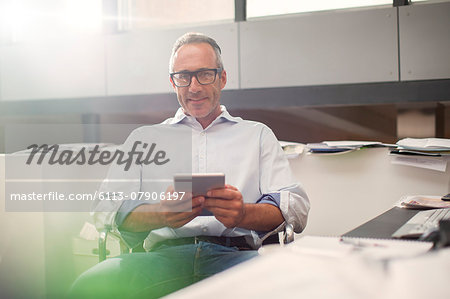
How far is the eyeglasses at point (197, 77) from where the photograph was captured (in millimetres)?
1711

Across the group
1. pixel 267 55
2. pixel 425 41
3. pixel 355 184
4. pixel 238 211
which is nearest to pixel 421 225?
pixel 238 211

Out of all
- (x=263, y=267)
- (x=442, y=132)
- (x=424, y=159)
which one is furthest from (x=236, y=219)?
(x=442, y=132)

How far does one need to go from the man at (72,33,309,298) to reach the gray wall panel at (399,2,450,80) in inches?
65.8

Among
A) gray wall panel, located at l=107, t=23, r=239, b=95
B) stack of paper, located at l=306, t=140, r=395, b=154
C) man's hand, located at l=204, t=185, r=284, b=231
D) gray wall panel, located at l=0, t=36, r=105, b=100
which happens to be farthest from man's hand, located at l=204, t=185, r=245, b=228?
gray wall panel, located at l=0, t=36, r=105, b=100

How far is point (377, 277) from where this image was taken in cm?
46

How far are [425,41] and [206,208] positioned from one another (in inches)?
87.8

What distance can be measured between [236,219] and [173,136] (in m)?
0.53

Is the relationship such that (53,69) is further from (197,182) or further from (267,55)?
(197,182)

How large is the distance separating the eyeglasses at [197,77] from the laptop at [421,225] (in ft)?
2.93

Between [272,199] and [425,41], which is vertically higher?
[425,41]

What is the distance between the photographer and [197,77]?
5.62 ft

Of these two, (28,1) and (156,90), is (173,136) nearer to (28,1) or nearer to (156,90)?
(156,90)

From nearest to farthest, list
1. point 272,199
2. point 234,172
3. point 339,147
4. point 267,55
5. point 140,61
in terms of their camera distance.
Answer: point 272,199, point 234,172, point 339,147, point 267,55, point 140,61

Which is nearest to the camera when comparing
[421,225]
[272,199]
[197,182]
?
[421,225]
